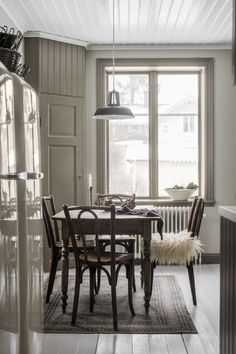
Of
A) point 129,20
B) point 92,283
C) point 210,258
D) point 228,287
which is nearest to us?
point 228,287

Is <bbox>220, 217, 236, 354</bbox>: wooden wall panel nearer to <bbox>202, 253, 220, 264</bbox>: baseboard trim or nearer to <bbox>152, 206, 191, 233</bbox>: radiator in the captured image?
<bbox>152, 206, 191, 233</bbox>: radiator

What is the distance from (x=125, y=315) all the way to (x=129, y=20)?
2992 millimetres

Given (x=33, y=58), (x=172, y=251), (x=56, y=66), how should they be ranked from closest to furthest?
(x=172, y=251) → (x=33, y=58) → (x=56, y=66)

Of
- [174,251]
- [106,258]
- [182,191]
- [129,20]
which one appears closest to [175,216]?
[182,191]

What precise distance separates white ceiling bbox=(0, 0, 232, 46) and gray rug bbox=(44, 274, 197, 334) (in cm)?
275

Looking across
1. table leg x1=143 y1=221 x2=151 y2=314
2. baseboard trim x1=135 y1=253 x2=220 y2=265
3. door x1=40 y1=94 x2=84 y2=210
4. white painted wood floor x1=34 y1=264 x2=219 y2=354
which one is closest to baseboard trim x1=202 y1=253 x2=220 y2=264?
baseboard trim x1=135 y1=253 x2=220 y2=265

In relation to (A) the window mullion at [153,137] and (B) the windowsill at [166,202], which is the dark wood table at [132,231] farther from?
(A) the window mullion at [153,137]

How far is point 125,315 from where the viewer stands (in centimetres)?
373

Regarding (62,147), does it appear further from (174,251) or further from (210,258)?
(210,258)

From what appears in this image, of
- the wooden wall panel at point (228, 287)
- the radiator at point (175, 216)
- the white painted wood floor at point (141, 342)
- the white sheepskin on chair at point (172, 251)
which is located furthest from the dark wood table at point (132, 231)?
the radiator at point (175, 216)

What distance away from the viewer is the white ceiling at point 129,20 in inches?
172

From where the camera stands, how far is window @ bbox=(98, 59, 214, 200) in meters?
5.96

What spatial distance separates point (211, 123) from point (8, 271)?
4.48m

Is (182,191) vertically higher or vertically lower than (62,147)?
lower
